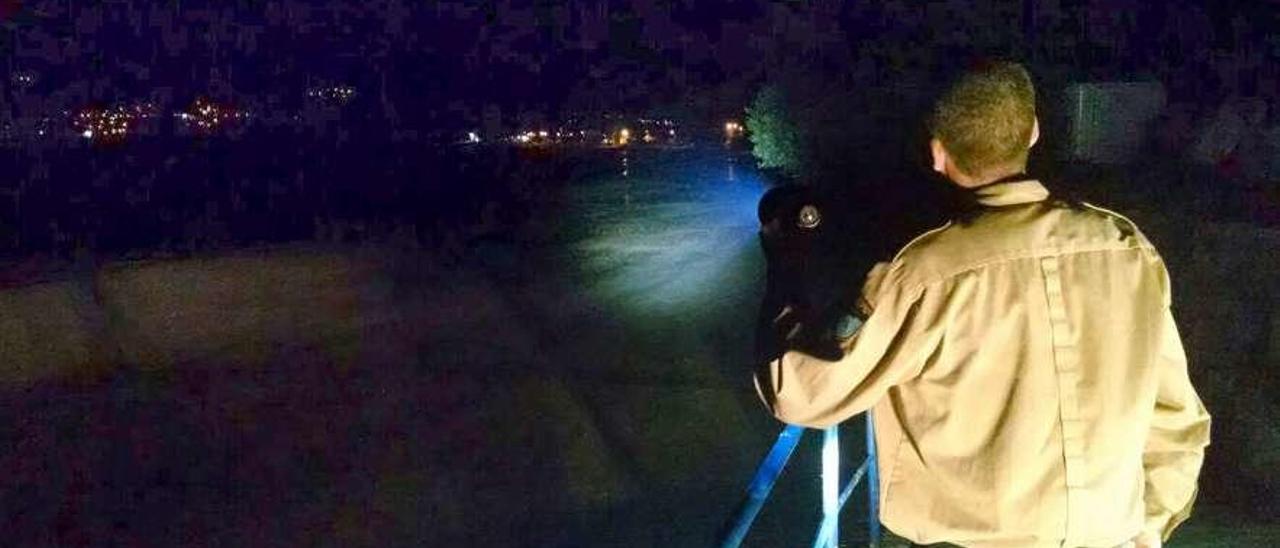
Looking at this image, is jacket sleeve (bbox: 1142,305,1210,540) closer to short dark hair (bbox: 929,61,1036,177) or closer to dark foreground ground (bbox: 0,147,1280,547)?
short dark hair (bbox: 929,61,1036,177)

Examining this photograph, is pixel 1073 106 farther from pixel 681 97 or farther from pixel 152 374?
pixel 681 97

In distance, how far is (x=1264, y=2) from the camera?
1677 cm

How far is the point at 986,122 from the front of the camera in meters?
2.14

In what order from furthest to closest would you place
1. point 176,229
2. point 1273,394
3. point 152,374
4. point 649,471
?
point 176,229 → point 152,374 → point 1273,394 → point 649,471

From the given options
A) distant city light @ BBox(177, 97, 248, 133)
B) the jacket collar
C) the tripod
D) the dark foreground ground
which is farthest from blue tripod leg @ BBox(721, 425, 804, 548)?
distant city light @ BBox(177, 97, 248, 133)

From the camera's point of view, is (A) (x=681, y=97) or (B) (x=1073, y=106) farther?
(A) (x=681, y=97)

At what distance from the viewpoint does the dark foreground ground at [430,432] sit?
20.0 feet

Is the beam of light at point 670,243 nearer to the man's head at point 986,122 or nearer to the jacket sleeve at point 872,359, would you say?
the man's head at point 986,122

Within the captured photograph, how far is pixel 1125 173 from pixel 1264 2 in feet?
14.3

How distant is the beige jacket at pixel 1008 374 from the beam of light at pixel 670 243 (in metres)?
9.04

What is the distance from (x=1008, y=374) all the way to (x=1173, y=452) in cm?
46

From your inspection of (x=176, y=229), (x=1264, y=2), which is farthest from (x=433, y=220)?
(x=1264, y=2)

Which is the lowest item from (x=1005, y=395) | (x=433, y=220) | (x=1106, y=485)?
(x=433, y=220)

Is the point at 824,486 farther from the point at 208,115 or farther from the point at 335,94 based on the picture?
the point at 208,115
